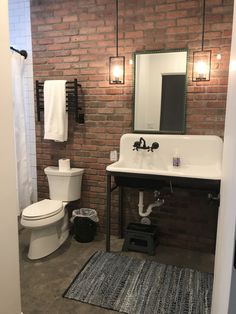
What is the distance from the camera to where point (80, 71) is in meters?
2.91

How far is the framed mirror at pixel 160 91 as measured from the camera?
2.58 metres

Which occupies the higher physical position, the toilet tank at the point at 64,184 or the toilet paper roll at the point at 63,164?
the toilet paper roll at the point at 63,164

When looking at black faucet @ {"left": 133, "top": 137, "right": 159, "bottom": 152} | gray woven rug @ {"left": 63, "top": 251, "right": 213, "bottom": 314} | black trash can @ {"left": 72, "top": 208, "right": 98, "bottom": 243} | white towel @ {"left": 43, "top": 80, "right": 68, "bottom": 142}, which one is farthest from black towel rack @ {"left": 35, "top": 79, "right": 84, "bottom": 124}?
gray woven rug @ {"left": 63, "top": 251, "right": 213, "bottom": 314}

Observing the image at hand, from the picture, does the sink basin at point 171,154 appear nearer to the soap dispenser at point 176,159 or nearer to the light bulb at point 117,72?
the soap dispenser at point 176,159

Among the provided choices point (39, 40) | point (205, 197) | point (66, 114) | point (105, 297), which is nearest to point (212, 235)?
point (205, 197)

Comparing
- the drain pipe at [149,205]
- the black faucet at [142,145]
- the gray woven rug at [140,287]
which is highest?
the black faucet at [142,145]

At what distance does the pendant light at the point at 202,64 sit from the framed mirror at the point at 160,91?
0.31ft

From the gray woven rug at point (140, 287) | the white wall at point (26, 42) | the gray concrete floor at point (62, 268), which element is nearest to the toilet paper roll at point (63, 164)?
the white wall at point (26, 42)

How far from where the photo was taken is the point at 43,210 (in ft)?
8.37

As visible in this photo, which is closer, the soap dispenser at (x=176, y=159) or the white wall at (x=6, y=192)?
the white wall at (x=6, y=192)

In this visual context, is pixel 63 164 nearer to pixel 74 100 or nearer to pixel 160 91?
pixel 74 100

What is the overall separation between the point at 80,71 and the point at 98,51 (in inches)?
11.5

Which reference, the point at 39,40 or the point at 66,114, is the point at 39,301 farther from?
the point at 39,40

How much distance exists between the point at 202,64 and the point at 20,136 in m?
2.11
